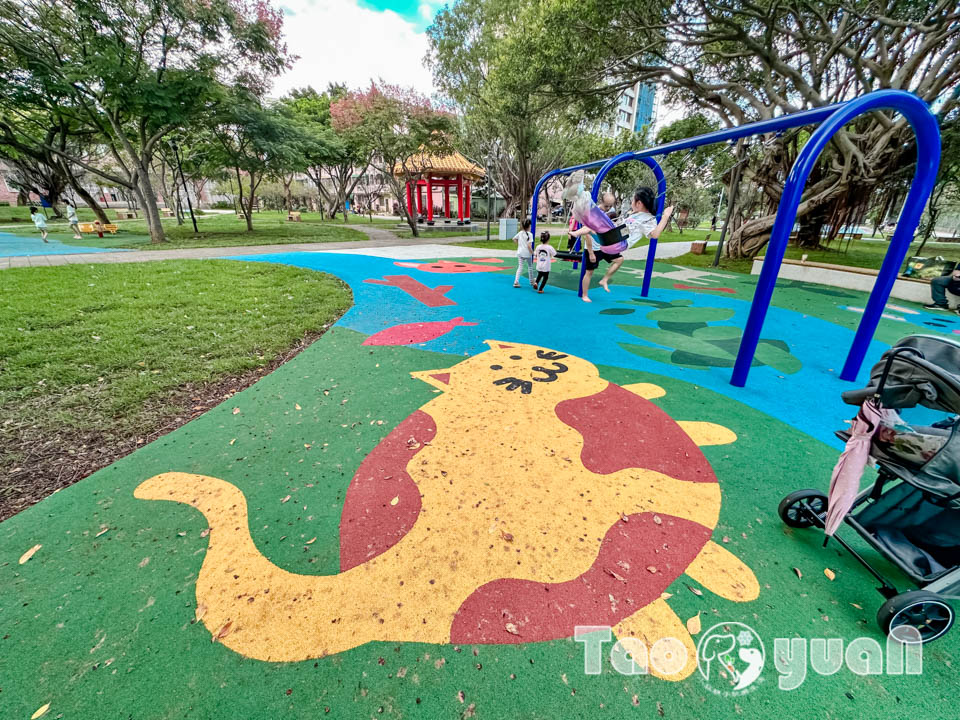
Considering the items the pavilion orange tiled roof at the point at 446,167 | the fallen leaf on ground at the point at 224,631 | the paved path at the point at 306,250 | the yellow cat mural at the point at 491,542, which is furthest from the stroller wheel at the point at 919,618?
the pavilion orange tiled roof at the point at 446,167

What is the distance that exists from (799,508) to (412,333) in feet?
14.5

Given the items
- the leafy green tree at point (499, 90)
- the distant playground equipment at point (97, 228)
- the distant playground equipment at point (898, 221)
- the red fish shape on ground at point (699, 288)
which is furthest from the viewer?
the distant playground equipment at point (97, 228)

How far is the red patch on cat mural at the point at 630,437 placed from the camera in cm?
272

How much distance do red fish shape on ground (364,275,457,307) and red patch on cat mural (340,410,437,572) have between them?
14.4 ft

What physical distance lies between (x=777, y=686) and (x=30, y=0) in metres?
21.5

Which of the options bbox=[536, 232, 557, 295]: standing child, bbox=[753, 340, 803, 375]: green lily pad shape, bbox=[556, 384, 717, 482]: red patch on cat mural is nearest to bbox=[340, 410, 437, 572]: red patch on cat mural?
bbox=[556, 384, 717, 482]: red patch on cat mural

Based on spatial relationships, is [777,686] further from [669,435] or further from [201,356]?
[201,356]

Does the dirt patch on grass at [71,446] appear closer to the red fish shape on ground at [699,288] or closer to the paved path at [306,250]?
the red fish shape on ground at [699,288]

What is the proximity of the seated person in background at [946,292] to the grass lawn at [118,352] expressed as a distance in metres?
11.1

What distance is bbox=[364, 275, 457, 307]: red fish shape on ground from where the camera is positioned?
286 inches

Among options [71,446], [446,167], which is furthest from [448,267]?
[446,167]

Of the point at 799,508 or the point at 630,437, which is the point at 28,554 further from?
the point at 799,508

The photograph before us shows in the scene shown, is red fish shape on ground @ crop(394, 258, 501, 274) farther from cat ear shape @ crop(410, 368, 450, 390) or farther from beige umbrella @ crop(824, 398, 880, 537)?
beige umbrella @ crop(824, 398, 880, 537)

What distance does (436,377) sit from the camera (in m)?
4.07
